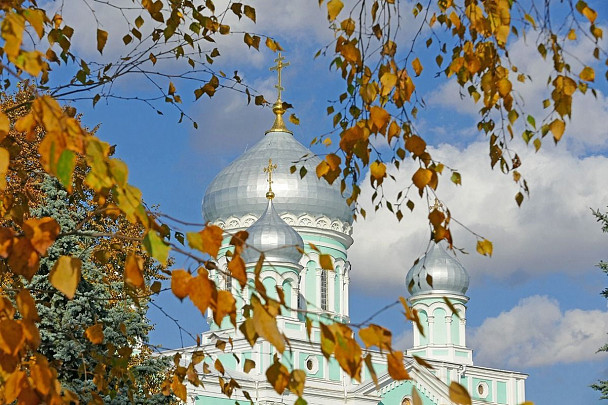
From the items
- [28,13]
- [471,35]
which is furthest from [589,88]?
[28,13]

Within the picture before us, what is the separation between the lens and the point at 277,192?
31594mm

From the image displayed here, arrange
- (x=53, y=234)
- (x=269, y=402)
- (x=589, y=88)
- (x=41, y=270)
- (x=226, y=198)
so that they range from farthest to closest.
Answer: (x=226, y=198) → (x=269, y=402) → (x=41, y=270) → (x=589, y=88) → (x=53, y=234)

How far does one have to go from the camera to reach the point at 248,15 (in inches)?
195

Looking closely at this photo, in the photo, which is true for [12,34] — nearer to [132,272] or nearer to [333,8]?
[132,272]

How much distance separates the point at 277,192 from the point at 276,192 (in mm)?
32

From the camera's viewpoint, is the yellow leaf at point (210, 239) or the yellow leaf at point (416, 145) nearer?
the yellow leaf at point (210, 239)

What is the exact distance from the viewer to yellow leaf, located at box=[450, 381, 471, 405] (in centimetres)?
263

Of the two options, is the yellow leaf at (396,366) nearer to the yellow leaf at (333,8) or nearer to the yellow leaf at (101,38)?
the yellow leaf at (333,8)

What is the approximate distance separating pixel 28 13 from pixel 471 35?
1966 millimetres

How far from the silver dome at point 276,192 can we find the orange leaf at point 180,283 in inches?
1115

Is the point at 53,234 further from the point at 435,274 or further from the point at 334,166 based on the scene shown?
the point at 435,274

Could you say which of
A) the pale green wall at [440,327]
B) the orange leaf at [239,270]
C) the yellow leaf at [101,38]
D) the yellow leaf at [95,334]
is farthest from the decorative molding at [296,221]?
the orange leaf at [239,270]

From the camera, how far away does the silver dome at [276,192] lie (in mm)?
31516

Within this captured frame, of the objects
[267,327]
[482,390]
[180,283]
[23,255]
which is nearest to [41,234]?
[23,255]
